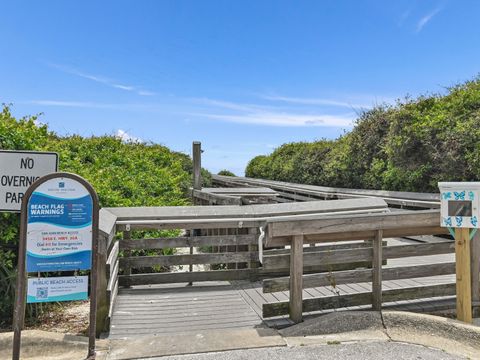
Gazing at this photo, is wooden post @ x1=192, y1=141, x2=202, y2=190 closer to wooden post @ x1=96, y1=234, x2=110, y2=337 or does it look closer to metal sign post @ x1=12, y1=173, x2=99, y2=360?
wooden post @ x1=96, y1=234, x2=110, y2=337

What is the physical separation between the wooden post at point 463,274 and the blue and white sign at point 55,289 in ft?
12.2

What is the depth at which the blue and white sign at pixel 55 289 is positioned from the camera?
3328mm

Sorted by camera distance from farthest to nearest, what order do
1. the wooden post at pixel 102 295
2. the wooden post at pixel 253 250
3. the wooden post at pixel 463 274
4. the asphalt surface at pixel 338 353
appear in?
the wooden post at pixel 253 250 < the wooden post at pixel 463 274 < the wooden post at pixel 102 295 < the asphalt surface at pixel 338 353

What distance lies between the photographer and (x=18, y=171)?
398 cm

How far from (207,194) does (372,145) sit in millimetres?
7148

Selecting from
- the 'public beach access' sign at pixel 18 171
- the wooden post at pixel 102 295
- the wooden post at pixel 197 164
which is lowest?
the wooden post at pixel 102 295

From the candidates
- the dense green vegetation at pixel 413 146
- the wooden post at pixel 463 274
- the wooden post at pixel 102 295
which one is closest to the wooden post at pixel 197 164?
the dense green vegetation at pixel 413 146

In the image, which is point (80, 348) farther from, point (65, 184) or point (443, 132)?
point (443, 132)

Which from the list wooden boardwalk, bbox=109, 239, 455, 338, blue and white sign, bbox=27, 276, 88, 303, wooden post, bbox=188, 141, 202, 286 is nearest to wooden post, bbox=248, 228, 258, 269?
wooden boardwalk, bbox=109, 239, 455, 338

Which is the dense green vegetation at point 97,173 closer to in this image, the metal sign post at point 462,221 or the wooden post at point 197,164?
the wooden post at point 197,164

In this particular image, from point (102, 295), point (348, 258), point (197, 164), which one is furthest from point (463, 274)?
point (197, 164)

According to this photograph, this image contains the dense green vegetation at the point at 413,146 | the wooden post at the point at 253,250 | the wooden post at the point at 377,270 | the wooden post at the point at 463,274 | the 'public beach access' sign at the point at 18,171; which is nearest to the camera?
the 'public beach access' sign at the point at 18,171

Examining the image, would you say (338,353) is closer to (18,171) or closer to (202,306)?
(202,306)

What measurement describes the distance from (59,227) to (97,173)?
5361 mm
